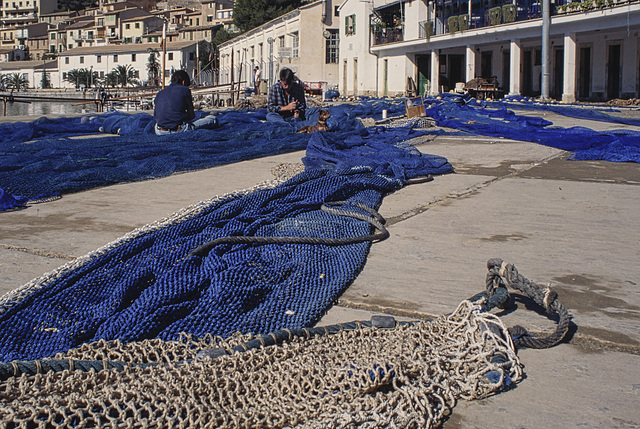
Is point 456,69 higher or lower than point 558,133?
higher

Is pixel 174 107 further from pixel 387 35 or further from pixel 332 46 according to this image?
pixel 332 46

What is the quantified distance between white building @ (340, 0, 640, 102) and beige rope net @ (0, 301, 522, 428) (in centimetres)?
2350

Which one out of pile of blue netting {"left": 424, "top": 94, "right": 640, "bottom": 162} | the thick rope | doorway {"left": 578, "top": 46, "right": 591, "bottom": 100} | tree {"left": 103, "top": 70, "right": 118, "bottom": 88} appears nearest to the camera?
the thick rope

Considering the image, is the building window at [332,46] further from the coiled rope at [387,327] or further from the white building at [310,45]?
the coiled rope at [387,327]

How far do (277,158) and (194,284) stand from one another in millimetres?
4768

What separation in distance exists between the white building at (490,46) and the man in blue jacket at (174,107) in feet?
61.1

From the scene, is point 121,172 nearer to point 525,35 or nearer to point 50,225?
point 50,225

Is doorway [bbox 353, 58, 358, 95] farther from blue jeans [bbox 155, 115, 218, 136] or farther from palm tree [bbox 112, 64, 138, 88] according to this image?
palm tree [bbox 112, 64, 138, 88]

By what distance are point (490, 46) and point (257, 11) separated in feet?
122

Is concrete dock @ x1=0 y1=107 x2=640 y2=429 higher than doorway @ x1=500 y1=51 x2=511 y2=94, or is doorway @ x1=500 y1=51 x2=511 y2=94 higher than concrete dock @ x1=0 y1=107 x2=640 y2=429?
doorway @ x1=500 y1=51 x2=511 y2=94

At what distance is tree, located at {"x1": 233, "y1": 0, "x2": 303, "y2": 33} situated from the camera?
66.1 m

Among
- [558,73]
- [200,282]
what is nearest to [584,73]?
[558,73]

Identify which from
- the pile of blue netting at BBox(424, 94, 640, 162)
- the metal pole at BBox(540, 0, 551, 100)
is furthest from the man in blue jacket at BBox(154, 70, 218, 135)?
the metal pole at BBox(540, 0, 551, 100)

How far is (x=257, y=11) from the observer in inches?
2623
